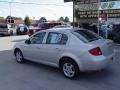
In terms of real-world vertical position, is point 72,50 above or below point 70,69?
above

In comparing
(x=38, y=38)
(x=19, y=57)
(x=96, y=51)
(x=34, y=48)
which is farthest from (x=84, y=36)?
Answer: (x=19, y=57)

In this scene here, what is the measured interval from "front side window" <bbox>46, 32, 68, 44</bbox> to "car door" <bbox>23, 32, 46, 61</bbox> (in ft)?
1.26

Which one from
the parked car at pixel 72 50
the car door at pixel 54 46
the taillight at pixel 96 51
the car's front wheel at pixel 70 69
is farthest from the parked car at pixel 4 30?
the taillight at pixel 96 51

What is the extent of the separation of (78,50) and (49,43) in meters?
1.34

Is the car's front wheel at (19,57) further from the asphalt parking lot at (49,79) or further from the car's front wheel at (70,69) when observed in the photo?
the car's front wheel at (70,69)

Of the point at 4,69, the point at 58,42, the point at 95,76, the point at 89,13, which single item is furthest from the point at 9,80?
the point at 89,13

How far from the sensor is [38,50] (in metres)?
7.21

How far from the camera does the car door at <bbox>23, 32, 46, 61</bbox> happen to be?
284 inches

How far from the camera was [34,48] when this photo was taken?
7422mm

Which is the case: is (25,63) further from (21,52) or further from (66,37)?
(66,37)

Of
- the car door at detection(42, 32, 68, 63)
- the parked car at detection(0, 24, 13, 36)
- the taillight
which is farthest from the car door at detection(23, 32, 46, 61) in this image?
Result: the parked car at detection(0, 24, 13, 36)

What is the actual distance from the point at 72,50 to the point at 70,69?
63cm

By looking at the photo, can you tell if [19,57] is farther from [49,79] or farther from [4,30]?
[4,30]

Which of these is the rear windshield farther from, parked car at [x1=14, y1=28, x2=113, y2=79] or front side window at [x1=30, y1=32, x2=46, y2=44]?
front side window at [x1=30, y1=32, x2=46, y2=44]
